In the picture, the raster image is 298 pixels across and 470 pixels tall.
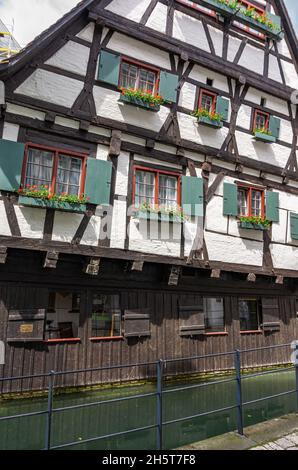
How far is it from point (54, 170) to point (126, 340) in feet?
15.6

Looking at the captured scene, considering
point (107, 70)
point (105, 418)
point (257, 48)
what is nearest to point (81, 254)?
point (105, 418)

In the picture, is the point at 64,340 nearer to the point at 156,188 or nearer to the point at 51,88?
the point at 156,188

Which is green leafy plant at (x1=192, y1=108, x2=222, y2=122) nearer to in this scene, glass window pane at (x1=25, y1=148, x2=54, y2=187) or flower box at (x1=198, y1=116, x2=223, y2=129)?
flower box at (x1=198, y1=116, x2=223, y2=129)

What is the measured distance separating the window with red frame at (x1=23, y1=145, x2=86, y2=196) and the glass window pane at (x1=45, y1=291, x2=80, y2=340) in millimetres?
2659

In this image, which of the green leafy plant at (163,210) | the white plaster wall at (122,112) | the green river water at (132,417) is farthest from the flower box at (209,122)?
the green river water at (132,417)

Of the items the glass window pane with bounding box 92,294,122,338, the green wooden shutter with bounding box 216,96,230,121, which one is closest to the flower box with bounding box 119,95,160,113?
the green wooden shutter with bounding box 216,96,230,121

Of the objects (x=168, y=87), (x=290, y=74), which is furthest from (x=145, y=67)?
(x=290, y=74)

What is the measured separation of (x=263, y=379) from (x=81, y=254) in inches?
259

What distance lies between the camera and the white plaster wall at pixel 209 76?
1135 centimetres

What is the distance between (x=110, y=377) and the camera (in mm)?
9023

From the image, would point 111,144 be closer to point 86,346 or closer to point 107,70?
point 107,70

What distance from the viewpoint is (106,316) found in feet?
30.8

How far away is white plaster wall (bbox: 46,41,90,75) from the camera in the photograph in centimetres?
912

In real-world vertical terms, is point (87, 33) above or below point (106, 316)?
above
